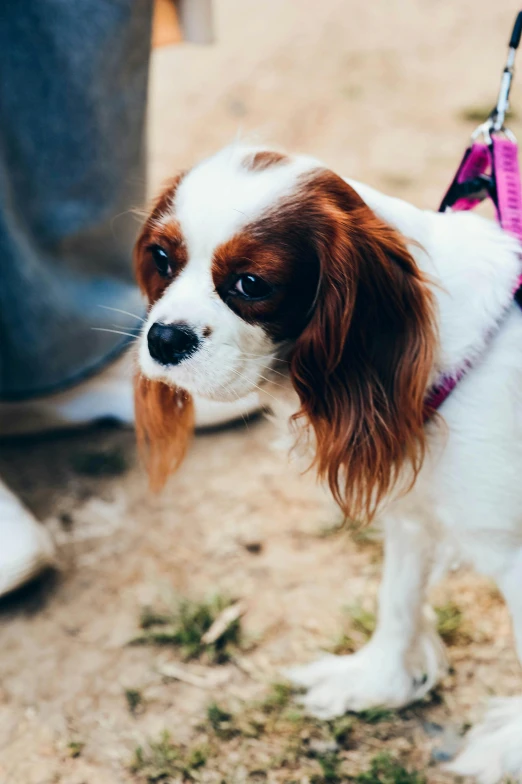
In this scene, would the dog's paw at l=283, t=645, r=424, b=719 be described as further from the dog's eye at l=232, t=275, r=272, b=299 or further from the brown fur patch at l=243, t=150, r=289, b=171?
the brown fur patch at l=243, t=150, r=289, b=171

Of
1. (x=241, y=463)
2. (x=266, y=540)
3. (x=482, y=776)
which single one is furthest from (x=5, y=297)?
(x=482, y=776)

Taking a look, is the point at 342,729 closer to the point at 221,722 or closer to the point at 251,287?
the point at 221,722

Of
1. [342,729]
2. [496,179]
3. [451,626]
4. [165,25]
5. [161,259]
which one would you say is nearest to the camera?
[161,259]

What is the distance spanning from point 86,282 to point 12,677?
1280 mm

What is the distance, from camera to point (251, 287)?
1.43 m

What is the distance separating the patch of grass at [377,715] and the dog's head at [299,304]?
66 centimetres

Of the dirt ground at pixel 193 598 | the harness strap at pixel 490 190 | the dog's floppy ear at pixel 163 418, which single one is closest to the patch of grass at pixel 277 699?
the dirt ground at pixel 193 598

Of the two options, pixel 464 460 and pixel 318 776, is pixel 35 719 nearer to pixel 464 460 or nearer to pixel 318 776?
pixel 318 776

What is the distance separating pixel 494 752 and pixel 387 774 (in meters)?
0.22

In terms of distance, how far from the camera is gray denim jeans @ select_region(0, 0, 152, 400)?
2.46 m

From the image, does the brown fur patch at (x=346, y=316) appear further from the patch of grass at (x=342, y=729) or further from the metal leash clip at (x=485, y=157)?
the patch of grass at (x=342, y=729)

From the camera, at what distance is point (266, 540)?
2477 millimetres

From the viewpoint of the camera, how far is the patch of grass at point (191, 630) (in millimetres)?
2145

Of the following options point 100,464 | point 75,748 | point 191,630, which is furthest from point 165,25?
point 75,748
